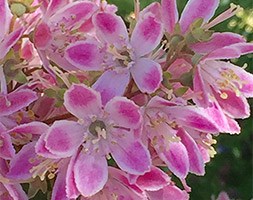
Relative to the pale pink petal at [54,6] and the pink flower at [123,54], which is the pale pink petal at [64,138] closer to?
the pink flower at [123,54]

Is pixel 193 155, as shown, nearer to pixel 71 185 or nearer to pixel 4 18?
pixel 71 185

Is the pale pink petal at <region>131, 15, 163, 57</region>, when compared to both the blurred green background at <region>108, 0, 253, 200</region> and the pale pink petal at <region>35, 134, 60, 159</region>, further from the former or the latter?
the blurred green background at <region>108, 0, 253, 200</region>

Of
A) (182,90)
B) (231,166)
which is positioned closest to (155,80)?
(182,90)

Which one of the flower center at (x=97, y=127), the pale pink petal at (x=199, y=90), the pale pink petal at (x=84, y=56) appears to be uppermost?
the pale pink petal at (x=84, y=56)

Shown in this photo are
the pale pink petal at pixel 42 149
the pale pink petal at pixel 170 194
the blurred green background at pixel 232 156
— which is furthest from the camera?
the blurred green background at pixel 232 156

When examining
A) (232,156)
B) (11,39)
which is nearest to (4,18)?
(11,39)

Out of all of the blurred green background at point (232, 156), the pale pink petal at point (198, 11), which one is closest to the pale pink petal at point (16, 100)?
the pale pink petal at point (198, 11)

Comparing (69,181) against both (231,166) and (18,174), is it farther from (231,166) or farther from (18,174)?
(231,166)
